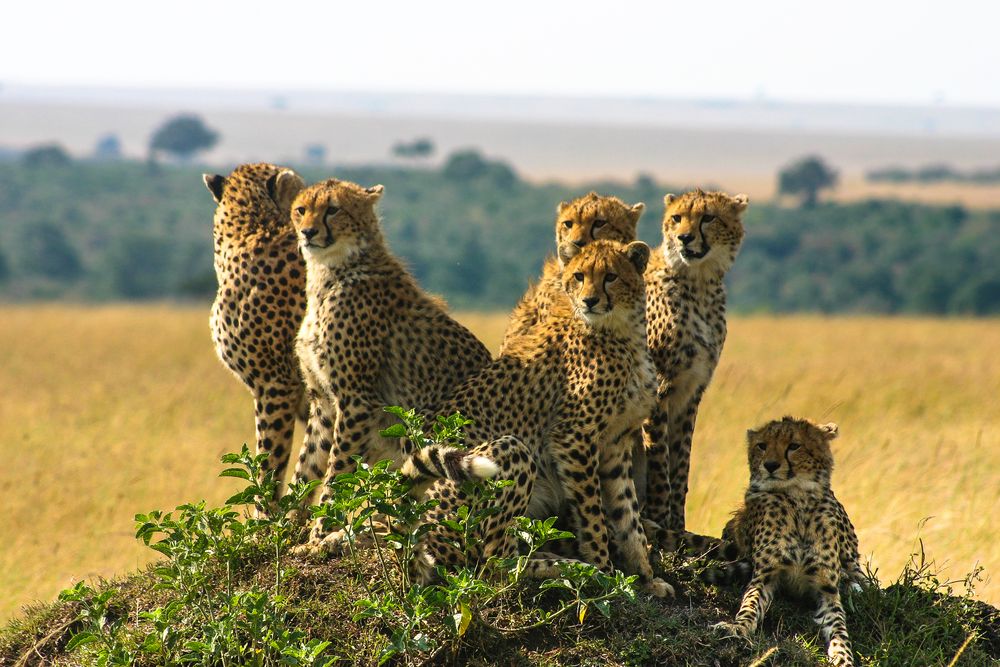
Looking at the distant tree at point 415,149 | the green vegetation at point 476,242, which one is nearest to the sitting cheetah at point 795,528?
the green vegetation at point 476,242

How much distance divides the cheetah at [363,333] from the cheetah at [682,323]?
68cm

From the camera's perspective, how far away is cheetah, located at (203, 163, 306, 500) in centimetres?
520

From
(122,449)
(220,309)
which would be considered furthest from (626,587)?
(122,449)

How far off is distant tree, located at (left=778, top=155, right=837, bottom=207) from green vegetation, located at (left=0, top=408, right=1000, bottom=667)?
6694 cm

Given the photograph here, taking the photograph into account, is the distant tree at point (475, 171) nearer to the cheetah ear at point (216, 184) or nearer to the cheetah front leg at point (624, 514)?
the cheetah ear at point (216, 184)

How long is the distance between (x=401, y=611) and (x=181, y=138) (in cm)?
8240

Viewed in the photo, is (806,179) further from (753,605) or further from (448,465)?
(448,465)

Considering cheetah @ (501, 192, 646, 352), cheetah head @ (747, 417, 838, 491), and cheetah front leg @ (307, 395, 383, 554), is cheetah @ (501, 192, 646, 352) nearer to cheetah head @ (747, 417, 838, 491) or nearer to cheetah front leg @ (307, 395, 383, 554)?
cheetah front leg @ (307, 395, 383, 554)

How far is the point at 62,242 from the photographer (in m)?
47.9

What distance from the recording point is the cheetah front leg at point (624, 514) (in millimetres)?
4293

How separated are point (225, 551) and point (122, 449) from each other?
4598 millimetres

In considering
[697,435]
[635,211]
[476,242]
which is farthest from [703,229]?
[476,242]

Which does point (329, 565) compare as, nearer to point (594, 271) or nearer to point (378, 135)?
point (594, 271)

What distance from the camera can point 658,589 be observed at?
4.26 metres
